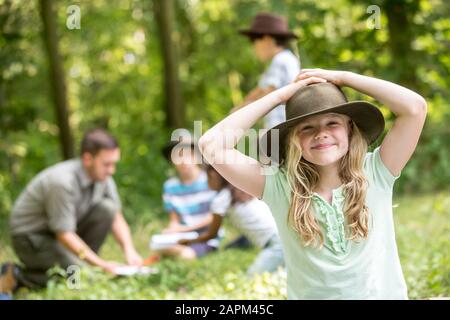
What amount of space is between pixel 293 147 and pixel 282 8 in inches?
214

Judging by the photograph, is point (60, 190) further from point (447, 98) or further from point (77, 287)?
point (447, 98)

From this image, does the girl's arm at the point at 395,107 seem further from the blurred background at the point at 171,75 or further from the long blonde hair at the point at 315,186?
the blurred background at the point at 171,75

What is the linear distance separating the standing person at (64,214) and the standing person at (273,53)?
124cm

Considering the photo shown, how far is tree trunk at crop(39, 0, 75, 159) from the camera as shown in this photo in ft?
32.2

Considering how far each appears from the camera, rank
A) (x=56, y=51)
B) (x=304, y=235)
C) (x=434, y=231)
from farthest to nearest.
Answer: (x=56, y=51), (x=434, y=231), (x=304, y=235)

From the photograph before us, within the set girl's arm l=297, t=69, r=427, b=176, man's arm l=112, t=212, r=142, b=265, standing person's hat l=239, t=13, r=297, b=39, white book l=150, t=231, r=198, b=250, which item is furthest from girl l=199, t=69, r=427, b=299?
white book l=150, t=231, r=198, b=250

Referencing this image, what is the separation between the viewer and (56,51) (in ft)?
32.7

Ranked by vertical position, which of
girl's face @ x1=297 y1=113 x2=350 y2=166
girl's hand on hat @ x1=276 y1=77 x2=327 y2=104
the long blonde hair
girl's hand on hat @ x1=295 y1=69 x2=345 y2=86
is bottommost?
the long blonde hair

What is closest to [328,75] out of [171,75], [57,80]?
[57,80]

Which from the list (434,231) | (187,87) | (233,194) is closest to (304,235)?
(233,194)

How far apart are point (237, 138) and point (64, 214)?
2837 millimetres

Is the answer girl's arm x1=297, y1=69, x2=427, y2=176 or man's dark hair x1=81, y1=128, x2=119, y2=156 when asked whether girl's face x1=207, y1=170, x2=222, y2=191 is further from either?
girl's arm x1=297, y1=69, x2=427, y2=176

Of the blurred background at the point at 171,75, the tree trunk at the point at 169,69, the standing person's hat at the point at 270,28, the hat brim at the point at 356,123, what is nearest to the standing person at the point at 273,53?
the standing person's hat at the point at 270,28

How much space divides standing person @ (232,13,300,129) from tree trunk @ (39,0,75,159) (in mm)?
4529
